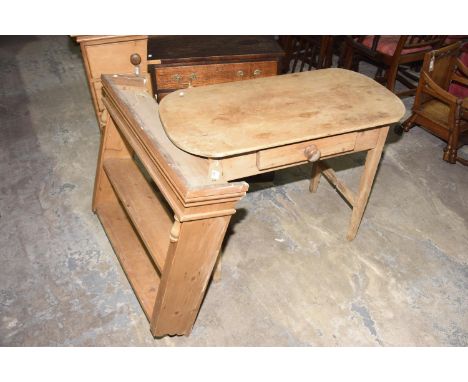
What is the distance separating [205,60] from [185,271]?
4.44ft

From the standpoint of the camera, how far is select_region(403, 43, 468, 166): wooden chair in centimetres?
333

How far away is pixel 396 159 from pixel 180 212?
252 cm

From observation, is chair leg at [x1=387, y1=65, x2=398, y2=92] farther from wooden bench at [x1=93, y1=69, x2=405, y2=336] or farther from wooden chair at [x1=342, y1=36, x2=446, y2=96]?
wooden bench at [x1=93, y1=69, x2=405, y2=336]

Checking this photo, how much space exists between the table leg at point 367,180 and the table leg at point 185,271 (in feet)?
3.24

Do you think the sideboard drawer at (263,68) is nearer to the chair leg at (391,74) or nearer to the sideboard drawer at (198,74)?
the sideboard drawer at (198,74)

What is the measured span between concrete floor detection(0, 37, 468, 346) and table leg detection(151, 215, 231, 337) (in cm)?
20

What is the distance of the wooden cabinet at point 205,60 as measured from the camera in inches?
96.6

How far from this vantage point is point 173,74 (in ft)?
8.13

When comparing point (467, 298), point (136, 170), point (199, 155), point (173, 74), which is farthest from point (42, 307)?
point (467, 298)

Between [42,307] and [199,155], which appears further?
[42,307]

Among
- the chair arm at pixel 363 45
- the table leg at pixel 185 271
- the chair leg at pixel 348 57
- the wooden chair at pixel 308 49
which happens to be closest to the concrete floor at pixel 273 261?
the table leg at pixel 185 271

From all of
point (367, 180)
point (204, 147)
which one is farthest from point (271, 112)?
point (367, 180)

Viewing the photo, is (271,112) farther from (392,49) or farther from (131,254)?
(392,49)
